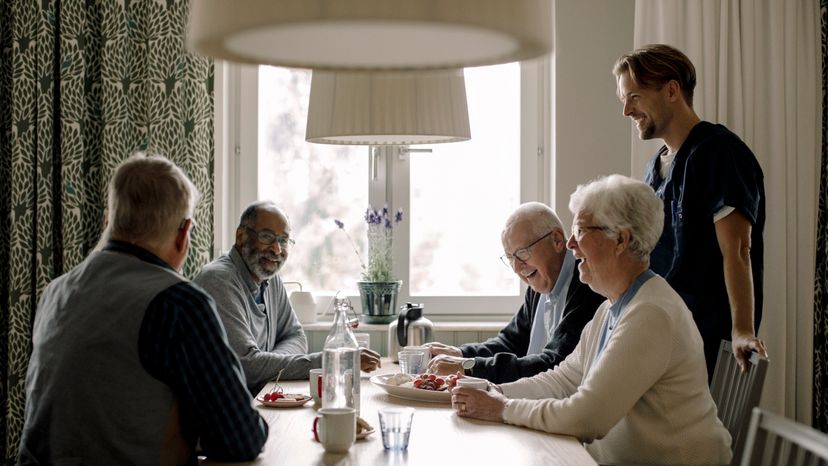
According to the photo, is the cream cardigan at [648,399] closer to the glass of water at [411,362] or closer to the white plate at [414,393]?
the white plate at [414,393]

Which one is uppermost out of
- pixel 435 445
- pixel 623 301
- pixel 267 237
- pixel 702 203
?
pixel 702 203

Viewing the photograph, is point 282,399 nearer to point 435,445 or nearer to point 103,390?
point 435,445

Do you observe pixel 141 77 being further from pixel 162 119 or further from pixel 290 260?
pixel 290 260

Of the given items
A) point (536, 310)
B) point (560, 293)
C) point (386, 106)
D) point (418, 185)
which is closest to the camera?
point (386, 106)

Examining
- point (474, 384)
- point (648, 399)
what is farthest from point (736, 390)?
point (474, 384)

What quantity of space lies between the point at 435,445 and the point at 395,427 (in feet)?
0.40

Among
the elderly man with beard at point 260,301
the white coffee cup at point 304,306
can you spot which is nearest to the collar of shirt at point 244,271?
the elderly man with beard at point 260,301

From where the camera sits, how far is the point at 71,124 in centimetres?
357

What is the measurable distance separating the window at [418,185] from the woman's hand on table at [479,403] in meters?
1.96

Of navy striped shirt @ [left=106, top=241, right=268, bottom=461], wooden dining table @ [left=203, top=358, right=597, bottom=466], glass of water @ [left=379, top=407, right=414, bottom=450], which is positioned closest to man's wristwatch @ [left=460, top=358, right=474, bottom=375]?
wooden dining table @ [left=203, top=358, right=597, bottom=466]

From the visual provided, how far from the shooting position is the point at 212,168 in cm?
372

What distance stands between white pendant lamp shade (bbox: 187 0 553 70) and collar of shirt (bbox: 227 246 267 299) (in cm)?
168

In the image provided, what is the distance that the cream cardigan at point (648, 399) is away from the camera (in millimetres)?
1862

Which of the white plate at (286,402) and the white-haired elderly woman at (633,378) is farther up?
the white-haired elderly woman at (633,378)
